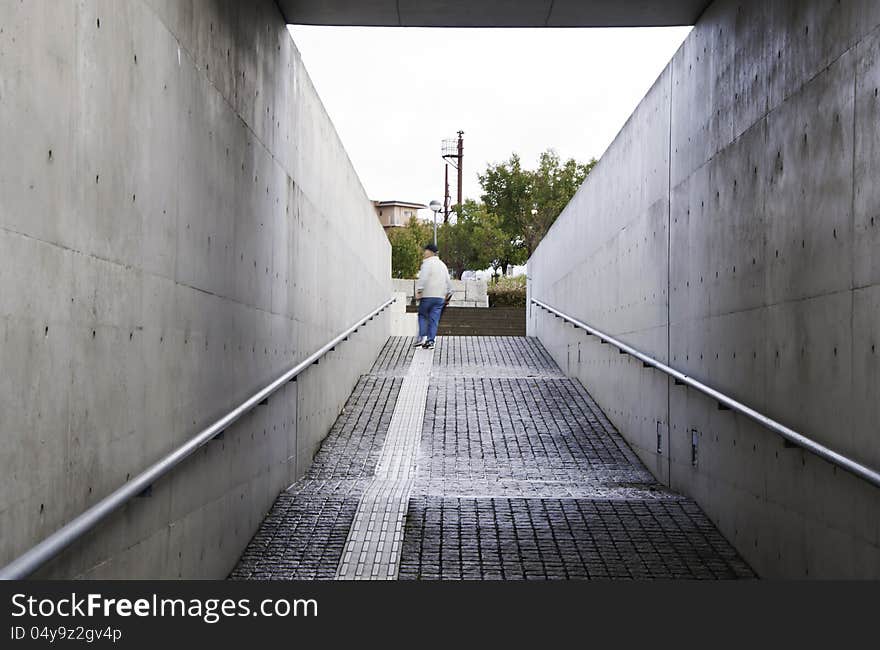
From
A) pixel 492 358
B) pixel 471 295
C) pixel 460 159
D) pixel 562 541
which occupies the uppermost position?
pixel 460 159

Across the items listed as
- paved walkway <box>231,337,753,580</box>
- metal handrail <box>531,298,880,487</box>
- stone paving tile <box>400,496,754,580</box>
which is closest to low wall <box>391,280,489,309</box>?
paved walkway <box>231,337,753,580</box>

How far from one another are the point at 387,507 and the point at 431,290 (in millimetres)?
9499

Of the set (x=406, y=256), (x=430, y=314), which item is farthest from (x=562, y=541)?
(x=406, y=256)

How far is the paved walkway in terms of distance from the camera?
6082mm

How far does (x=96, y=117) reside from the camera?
3604 millimetres

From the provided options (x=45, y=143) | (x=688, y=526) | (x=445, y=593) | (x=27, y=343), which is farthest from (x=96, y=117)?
(x=688, y=526)

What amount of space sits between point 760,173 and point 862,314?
1753mm

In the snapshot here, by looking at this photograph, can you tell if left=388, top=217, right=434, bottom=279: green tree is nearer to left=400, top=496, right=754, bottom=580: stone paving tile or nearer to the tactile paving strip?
the tactile paving strip

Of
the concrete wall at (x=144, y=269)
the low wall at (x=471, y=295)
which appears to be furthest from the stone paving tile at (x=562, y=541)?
the low wall at (x=471, y=295)

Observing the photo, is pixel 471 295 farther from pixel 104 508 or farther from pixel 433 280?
pixel 104 508

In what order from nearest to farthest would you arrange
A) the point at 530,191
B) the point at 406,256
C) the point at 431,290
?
the point at 431,290 → the point at 530,191 → the point at 406,256

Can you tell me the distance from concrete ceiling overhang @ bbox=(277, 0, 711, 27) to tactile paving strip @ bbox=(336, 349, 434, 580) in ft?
12.0

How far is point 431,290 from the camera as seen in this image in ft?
54.3

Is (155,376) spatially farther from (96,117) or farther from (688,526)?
(688,526)
